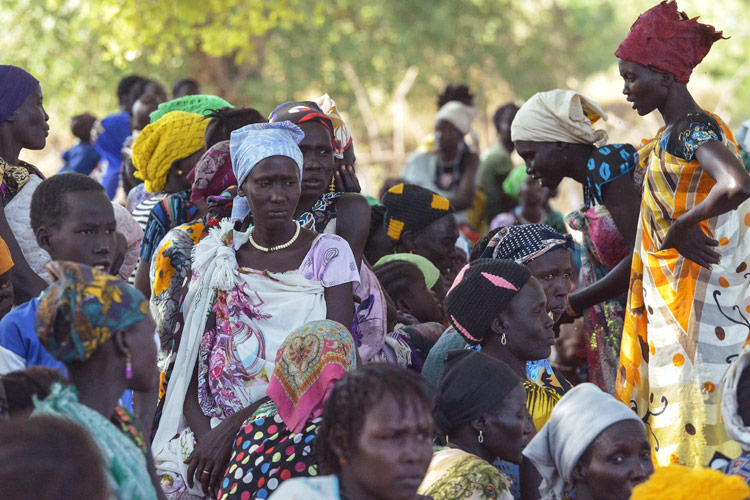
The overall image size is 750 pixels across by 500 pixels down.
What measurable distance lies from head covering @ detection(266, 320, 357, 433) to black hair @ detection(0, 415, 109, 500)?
1.40 meters

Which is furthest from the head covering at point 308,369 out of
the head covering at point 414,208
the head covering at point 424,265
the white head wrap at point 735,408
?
the head covering at point 414,208

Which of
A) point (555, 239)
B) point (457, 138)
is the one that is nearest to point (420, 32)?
point (457, 138)

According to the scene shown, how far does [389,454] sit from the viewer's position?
3225 mm

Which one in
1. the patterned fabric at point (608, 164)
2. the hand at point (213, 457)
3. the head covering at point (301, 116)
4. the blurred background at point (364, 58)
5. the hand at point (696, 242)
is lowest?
the hand at point (213, 457)

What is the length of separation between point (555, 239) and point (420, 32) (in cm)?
1433

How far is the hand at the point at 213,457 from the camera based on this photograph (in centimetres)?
431

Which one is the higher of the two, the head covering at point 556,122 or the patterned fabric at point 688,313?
the head covering at point 556,122

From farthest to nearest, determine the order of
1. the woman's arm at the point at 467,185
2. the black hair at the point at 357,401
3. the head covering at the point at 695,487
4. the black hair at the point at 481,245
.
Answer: the woman's arm at the point at 467,185 → the black hair at the point at 481,245 → the black hair at the point at 357,401 → the head covering at the point at 695,487

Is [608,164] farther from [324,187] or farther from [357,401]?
[357,401]

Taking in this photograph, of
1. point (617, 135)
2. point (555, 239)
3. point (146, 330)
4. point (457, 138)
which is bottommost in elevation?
point (146, 330)

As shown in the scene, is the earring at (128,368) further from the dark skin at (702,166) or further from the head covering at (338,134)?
the dark skin at (702,166)

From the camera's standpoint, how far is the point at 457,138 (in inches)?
420

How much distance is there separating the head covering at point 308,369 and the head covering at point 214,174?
66.3 inches

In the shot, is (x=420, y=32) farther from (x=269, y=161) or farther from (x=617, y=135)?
(x=269, y=161)
